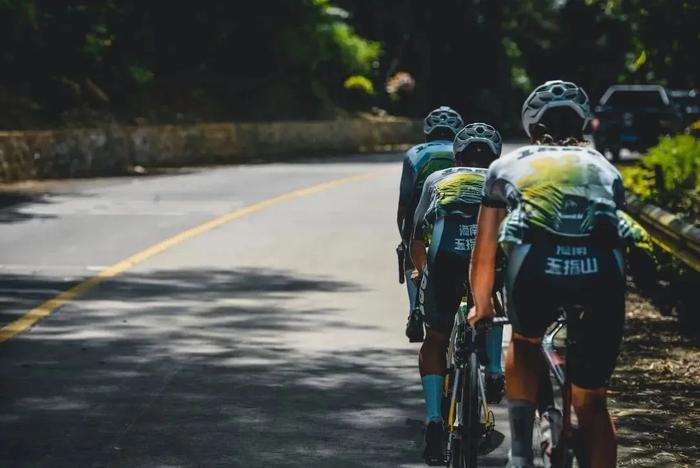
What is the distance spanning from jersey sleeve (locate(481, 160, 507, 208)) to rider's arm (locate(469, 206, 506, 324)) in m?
0.02

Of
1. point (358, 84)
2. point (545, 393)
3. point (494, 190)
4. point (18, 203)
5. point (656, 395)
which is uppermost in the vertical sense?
point (494, 190)

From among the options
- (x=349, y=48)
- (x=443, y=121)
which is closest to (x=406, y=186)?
(x=443, y=121)

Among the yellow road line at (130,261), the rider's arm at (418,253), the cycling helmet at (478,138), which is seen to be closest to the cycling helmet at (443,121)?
the rider's arm at (418,253)

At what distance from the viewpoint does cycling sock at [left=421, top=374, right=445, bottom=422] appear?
269 inches

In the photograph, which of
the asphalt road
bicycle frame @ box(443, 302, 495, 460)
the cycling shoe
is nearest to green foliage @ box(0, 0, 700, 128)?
the asphalt road

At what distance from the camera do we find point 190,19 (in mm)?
45375

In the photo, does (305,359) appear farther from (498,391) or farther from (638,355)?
(498,391)

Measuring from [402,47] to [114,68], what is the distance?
21008mm

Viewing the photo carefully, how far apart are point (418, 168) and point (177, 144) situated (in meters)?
30.0

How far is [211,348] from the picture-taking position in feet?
34.7

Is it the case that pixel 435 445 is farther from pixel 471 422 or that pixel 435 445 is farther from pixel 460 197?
pixel 460 197

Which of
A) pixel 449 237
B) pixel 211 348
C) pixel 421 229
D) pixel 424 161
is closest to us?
pixel 449 237

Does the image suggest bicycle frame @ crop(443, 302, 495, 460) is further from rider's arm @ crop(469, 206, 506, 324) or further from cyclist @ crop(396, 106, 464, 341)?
cyclist @ crop(396, 106, 464, 341)

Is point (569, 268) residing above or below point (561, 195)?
below
